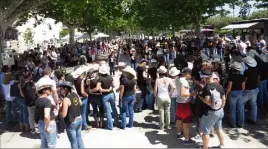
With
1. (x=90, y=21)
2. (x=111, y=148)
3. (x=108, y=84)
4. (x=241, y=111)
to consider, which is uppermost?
(x=90, y=21)

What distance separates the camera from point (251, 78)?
8078 mm

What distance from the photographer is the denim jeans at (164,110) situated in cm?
766

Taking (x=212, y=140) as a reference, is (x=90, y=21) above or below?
above

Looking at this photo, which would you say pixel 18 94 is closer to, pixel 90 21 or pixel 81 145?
pixel 81 145

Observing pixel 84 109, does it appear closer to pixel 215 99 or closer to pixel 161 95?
pixel 161 95

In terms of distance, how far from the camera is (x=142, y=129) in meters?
8.27

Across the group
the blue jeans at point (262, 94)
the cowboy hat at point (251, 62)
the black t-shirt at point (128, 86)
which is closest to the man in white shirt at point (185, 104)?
Answer: the black t-shirt at point (128, 86)

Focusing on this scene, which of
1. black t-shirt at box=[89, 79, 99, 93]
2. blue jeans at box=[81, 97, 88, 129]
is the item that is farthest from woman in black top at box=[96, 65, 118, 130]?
blue jeans at box=[81, 97, 88, 129]

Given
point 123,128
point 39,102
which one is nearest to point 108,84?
point 123,128

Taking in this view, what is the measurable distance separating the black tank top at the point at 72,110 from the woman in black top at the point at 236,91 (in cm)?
370

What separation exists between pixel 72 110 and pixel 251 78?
4647 mm

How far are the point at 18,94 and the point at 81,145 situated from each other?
2975mm

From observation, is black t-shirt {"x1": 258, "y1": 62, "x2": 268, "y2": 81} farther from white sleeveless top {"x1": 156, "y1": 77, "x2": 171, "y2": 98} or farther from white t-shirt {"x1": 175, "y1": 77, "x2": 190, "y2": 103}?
white t-shirt {"x1": 175, "y1": 77, "x2": 190, "y2": 103}

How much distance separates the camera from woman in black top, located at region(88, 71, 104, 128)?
8125mm
